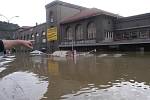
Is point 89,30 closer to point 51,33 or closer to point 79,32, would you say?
point 79,32

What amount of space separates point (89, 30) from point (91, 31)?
741mm

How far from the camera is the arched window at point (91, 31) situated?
54103 millimetres

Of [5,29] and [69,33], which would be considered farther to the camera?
[69,33]

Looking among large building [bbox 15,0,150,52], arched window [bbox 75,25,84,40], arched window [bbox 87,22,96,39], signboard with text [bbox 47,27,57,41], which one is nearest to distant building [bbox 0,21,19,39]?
large building [bbox 15,0,150,52]

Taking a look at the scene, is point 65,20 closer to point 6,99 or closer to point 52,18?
point 52,18

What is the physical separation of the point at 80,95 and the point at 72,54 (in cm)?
3243

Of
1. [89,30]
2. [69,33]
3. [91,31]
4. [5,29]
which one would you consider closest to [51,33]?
[69,33]

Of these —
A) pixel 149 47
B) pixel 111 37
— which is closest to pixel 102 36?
pixel 111 37

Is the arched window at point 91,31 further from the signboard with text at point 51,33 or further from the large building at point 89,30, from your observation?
the signboard with text at point 51,33

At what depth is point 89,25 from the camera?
5597cm

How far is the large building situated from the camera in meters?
46.9

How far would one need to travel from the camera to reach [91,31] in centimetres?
5500

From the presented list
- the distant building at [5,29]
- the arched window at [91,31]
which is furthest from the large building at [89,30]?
the distant building at [5,29]

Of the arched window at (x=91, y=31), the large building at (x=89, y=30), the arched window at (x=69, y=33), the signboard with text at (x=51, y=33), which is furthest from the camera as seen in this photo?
the signboard with text at (x=51, y=33)
